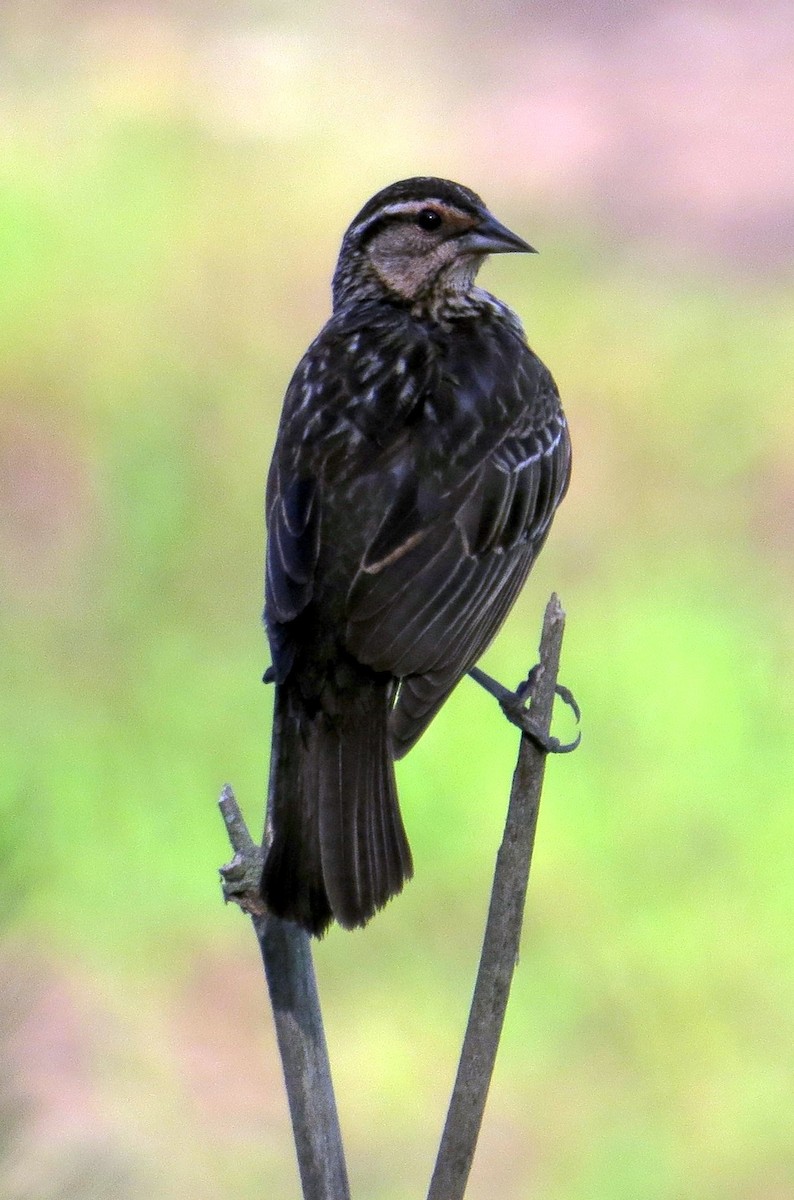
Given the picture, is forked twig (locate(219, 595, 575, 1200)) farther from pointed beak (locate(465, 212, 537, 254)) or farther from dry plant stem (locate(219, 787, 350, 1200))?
pointed beak (locate(465, 212, 537, 254))

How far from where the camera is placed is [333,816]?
201 cm

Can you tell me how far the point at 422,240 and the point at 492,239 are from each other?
0.15 meters

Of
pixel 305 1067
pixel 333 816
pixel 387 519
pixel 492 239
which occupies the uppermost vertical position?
pixel 492 239

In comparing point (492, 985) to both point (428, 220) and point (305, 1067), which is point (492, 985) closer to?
point (305, 1067)

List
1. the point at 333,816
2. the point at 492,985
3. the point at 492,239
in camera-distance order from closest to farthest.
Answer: the point at 492,985
the point at 333,816
the point at 492,239

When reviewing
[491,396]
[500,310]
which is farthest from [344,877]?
[500,310]

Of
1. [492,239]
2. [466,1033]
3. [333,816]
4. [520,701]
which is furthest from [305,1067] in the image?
[492,239]

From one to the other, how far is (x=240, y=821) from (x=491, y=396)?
1032 millimetres

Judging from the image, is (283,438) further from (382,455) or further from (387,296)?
(387,296)

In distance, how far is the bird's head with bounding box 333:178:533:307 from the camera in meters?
2.81

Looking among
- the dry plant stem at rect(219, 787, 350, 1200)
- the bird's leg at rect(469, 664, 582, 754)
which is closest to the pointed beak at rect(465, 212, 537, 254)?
the bird's leg at rect(469, 664, 582, 754)

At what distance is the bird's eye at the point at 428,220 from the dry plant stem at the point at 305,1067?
150 cm

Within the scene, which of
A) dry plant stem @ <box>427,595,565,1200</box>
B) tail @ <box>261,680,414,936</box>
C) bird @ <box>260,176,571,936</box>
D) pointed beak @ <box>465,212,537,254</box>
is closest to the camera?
dry plant stem @ <box>427,595,565,1200</box>

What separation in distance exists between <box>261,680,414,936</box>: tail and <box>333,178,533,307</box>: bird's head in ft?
3.27
